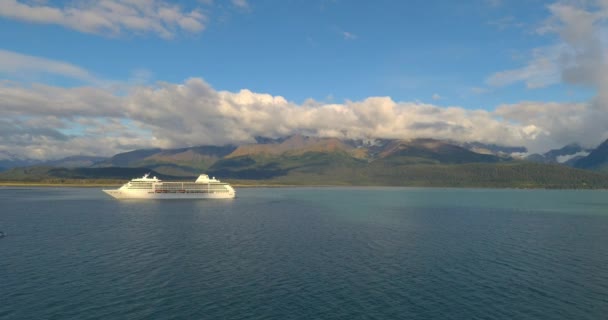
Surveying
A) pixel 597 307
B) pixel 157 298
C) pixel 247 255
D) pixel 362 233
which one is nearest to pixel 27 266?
pixel 157 298

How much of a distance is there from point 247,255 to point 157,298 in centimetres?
2822

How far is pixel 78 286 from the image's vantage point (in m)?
56.1

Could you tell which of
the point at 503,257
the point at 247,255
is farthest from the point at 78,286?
the point at 503,257

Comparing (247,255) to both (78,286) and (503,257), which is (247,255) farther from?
(503,257)

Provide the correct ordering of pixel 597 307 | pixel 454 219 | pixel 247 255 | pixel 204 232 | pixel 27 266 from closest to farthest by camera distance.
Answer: pixel 597 307 → pixel 27 266 → pixel 247 255 → pixel 204 232 → pixel 454 219

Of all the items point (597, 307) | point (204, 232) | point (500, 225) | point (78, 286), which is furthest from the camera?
point (500, 225)

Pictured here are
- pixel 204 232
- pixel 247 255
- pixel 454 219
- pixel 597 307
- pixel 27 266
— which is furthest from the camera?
pixel 454 219

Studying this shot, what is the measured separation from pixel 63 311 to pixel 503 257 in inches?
3076

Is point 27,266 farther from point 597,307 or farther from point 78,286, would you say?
point 597,307

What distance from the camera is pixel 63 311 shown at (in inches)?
1821

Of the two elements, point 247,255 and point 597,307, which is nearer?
point 597,307

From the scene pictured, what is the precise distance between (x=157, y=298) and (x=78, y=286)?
1421cm

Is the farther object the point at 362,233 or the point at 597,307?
the point at 362,233

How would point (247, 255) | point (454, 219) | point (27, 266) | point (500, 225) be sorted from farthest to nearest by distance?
point (454, 219) → point (500, 225) → point (247, 255) → point (27, 266)
